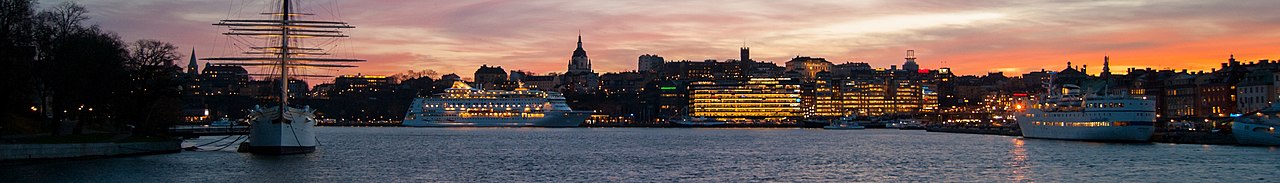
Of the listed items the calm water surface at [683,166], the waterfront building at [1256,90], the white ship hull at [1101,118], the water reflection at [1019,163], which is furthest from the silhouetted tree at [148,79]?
the waterfront building at [1256,90]

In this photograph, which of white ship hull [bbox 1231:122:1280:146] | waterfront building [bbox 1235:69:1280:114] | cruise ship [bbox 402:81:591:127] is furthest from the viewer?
cruise ship [bbox 402:81:591:127]

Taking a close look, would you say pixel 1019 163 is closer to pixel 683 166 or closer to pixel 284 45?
pixel 683 166

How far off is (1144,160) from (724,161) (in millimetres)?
17645

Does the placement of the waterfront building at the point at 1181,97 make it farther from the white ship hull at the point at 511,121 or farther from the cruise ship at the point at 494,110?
the cruise ship at the point at 494,110

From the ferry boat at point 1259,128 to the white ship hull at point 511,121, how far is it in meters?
110

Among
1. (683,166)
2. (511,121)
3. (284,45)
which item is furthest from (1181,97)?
(284,45)

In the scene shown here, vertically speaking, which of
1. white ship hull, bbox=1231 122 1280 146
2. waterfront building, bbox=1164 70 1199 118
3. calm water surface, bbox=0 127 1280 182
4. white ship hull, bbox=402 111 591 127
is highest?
waterfront building, bbox=1164 70 1199 118

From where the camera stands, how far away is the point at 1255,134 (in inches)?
3002

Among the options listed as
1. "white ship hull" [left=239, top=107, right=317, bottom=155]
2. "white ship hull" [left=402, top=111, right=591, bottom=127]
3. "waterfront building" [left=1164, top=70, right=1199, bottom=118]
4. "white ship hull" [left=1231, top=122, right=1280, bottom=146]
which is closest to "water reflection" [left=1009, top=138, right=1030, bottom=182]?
"white ship hull" [left=1231, top=122, right=1280, bottom=146]

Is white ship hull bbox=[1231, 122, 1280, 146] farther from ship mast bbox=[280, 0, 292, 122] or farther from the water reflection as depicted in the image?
ship mast bbox=[280, 0, 292, 122]

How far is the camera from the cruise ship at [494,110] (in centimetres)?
18150

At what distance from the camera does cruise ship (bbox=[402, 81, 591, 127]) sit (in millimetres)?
181500

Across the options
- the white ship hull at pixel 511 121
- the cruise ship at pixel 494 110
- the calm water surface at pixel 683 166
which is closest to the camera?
the calm water surface at pixel 683 166

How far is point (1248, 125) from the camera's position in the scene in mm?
77188
